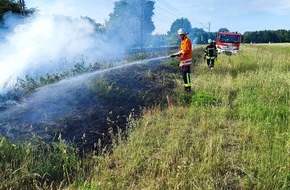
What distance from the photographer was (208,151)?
4426 millimetres

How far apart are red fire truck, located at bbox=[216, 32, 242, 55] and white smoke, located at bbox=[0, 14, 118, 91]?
45.9ft

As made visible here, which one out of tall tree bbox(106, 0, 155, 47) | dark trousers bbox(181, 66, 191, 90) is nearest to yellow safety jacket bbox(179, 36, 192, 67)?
dark trousers bbox(181, 66, 191, 90)

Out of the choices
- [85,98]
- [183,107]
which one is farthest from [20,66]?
[183,107]

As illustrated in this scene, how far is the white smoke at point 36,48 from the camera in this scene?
32.7 feet

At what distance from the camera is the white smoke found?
32.7 feet

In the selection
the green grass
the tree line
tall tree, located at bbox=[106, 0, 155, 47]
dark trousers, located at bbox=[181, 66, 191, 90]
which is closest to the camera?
the green grass

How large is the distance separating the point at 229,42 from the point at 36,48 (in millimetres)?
18560

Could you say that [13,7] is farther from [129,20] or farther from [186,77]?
[129,20]

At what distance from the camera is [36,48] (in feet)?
40.9

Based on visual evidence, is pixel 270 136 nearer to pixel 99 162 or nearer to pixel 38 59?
pixel 99 162

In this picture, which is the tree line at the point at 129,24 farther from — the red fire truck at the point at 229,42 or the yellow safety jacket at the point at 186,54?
the yellow safety jacket at the point at 186,54

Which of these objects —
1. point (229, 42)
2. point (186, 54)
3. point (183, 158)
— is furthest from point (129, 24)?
point (183, 158)

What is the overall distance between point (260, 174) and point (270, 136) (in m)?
1.38

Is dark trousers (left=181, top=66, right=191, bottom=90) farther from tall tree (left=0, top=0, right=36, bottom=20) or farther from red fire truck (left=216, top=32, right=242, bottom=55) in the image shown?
red fire truck (left=216, top=32, right=242, bottom=55)
